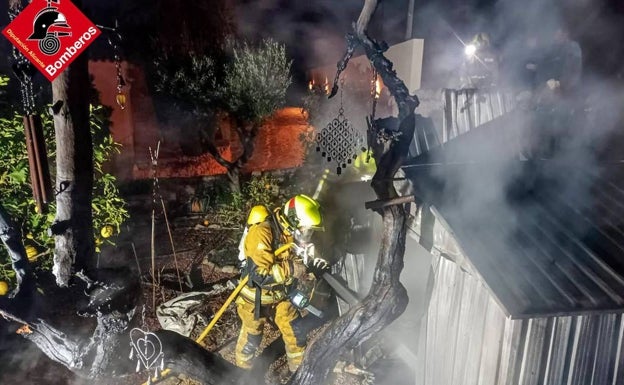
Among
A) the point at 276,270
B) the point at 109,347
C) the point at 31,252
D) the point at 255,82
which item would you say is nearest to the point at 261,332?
the point at 276,270

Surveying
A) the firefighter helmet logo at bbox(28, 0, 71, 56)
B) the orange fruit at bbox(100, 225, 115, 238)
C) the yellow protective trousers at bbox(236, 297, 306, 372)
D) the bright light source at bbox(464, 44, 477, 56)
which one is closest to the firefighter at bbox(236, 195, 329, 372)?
the yellow protective trousers at bbox(236, 297, 306, 372)

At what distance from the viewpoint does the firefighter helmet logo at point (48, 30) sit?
18.2ft

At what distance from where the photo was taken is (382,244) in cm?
523

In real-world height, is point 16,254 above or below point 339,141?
below

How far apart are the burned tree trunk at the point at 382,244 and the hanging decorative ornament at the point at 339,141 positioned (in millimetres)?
7682

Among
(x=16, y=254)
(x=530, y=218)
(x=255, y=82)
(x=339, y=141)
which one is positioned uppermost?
(x=339, y=141)

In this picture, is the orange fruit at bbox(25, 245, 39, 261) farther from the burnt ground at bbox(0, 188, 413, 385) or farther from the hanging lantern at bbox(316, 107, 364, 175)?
the hanging lantern at bbox(316, 107, 364, 175)

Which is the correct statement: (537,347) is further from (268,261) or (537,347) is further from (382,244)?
(268,261)

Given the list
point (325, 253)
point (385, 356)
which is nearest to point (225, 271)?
point (325, 253)

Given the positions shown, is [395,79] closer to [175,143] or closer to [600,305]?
[600,305]

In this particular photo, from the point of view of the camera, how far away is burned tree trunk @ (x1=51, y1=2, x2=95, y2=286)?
5.56 metres

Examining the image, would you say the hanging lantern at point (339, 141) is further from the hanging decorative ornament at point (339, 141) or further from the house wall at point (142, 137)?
the house wall at point (142, 137)

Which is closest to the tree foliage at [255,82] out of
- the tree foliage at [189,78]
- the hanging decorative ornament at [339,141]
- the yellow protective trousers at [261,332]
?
the tree foliage at [189,78]

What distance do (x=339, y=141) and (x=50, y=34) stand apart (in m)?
10.7
